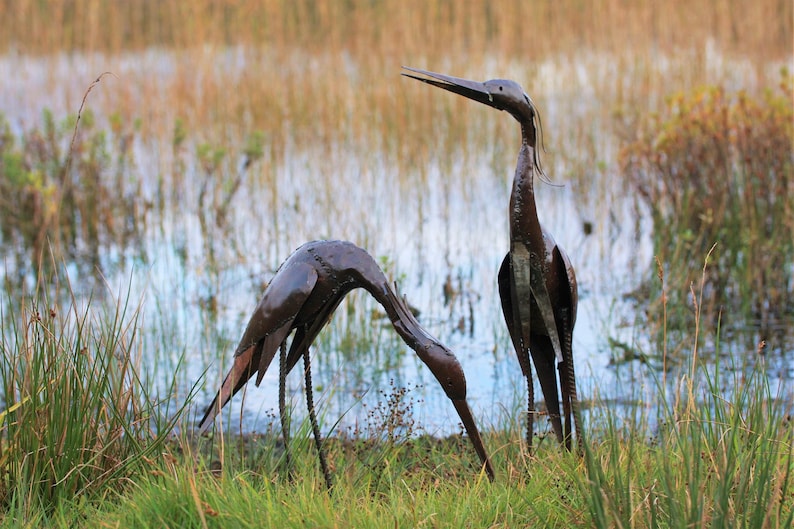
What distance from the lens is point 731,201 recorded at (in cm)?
543

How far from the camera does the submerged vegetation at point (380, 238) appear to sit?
2523mm

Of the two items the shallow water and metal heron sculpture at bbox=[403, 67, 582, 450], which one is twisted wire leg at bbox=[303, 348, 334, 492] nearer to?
the shallow water

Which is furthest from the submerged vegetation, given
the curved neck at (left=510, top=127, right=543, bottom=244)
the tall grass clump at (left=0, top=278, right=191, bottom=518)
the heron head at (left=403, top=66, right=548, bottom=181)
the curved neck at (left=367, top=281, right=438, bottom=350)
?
the heron head at (left=403, top=66, right=548, bottom=181)

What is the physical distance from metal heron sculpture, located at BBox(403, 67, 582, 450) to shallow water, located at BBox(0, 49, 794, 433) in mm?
492

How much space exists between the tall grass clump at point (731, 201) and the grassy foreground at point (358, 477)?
6.90 feet

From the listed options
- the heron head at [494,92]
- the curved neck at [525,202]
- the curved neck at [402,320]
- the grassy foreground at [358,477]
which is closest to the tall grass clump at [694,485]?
the grassy foreground at [358,477]

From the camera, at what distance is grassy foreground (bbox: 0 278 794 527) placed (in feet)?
7.32

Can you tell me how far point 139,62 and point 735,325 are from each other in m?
6.79

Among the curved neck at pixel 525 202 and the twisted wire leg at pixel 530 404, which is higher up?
the curved neck at pixel 525 202

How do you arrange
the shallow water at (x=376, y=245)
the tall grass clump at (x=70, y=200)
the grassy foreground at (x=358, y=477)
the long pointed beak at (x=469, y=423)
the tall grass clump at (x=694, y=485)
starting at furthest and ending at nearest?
1. the tall grass clump at (x=70, y=200)
2. the shallow water at (x=376, y=245)
3. the long pointed beak at (x=469, y=423)
4. the grassy foreground at (x=358, y=477)
5. the tall grass clump at (x=694, y=485)

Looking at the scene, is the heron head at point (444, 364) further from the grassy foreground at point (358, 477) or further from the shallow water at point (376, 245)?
the shallow water at point (376, 245)

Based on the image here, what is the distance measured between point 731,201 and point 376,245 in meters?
2.10

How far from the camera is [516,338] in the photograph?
270 cm

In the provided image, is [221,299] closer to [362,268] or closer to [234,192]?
[234,192]
